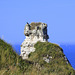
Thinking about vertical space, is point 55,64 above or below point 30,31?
below

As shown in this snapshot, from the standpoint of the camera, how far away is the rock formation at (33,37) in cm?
5534

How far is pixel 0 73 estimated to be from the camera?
14852 mm

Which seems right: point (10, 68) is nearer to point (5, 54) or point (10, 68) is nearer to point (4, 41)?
point (5, 54)

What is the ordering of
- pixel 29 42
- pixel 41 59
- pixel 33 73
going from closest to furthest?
pixel 33 73 < pixel 41 59 < pixel 29 42

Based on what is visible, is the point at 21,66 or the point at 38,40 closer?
the point at 21,66

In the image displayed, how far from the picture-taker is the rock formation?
5534 centimetres

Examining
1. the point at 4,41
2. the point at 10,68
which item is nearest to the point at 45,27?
the point at 4,41

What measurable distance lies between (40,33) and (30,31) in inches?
103

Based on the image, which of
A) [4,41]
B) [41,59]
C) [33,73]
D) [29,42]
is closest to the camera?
[33,73]

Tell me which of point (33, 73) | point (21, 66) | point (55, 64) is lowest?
point (33, 73)

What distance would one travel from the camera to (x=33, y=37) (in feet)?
185

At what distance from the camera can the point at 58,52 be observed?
179ft

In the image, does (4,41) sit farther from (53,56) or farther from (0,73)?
(53,56)

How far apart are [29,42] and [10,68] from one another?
39414 millimetres
